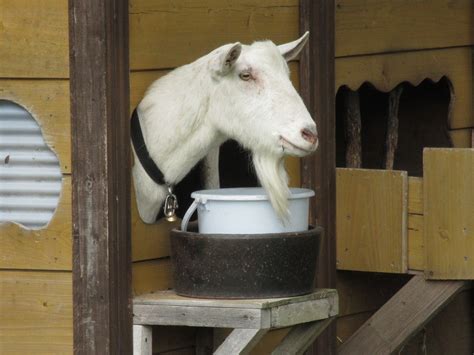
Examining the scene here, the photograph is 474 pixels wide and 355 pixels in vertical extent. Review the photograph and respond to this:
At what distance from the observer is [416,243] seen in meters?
6.37

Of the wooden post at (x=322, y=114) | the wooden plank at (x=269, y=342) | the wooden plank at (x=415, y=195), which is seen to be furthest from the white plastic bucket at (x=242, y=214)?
the wooden plank at (x=415, y=195)

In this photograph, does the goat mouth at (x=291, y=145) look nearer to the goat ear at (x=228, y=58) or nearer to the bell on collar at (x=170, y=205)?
the goat ear at (x=228, y=58)

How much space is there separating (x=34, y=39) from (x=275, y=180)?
3.24 ft

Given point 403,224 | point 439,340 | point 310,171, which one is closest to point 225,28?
point 310,171

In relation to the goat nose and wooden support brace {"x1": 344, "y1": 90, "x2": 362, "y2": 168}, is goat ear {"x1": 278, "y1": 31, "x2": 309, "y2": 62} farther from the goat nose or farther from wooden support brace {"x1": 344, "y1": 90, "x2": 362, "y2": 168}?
wooden support brace {"x1": 344, "y1": 90, "x2": 362, "y2": 168}

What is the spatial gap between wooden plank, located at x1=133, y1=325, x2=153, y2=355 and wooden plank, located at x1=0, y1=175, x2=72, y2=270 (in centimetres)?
34

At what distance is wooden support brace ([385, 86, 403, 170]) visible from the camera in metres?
7.15

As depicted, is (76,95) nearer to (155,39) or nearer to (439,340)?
(155,39)

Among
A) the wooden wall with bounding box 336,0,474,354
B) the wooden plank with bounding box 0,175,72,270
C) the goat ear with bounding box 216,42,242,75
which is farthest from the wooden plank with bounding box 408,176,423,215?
the wooden plank with bounding box 0,175,72,270

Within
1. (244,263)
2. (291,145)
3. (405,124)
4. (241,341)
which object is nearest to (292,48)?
(291,145)

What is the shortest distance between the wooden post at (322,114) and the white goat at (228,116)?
1.45 ft

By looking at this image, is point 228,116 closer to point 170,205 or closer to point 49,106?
point 170,205

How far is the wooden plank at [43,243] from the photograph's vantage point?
5.34 metres

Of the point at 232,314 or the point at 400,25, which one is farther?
the point at 400,25
